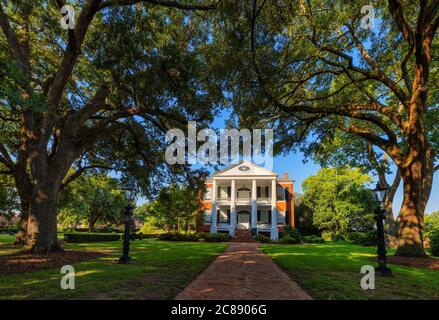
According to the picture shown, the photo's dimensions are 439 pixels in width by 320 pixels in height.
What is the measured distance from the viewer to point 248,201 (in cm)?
3856

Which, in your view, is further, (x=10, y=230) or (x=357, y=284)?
(x=10, y=230)

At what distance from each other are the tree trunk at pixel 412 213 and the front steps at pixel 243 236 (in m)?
19.9

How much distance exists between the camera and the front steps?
3069 cm

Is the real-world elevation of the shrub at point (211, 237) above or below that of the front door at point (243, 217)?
below

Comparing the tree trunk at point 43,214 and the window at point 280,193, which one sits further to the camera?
the window at point 280,193

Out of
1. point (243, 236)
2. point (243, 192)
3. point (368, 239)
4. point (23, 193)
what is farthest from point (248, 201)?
point (23, 193)

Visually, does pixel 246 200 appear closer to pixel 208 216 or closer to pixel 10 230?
pixel 208 216

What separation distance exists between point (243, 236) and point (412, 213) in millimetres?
22429

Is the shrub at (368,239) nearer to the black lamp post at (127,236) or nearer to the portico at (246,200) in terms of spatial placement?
the portico at (246,200)

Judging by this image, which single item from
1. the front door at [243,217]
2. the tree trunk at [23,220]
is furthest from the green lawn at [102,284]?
the front door at [243,217]

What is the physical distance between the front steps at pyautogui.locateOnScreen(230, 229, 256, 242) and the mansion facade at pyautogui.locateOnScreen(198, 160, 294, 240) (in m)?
1.36

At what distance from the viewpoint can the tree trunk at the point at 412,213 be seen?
1167 centimetres

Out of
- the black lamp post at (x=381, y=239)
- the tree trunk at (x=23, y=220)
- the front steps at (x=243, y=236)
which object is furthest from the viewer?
the front steps at (x=243, y=236)
